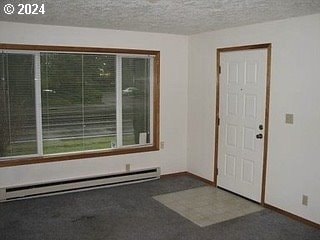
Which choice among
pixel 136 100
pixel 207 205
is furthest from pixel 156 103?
pixel 207 205

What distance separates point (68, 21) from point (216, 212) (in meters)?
3.00

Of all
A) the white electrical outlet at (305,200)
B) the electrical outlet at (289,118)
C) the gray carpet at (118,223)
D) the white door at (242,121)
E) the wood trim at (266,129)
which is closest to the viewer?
the gray carpet at (118,223)

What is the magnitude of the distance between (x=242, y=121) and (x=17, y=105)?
3036mm

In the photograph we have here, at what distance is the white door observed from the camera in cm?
434

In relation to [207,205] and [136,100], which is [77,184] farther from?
[207,205]

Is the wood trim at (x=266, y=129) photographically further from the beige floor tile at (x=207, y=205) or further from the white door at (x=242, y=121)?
the beige floor tile at (x=207, y=205)

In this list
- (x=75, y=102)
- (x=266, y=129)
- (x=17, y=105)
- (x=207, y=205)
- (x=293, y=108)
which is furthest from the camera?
(x=75, y=102)

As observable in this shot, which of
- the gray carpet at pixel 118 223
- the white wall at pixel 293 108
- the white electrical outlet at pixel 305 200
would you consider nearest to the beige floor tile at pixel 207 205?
the gray carpet at pixel 118 223

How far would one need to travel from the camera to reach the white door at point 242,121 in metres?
4.34

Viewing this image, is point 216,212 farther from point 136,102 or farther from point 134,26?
point 134,26

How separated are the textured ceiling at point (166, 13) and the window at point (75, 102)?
0.56 metres

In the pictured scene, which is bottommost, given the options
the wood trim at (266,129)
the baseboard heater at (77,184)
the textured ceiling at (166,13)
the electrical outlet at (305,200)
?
the baseboard heater at (77,184)

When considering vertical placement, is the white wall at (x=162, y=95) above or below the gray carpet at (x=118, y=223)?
above

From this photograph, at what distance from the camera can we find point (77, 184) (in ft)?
15.9
